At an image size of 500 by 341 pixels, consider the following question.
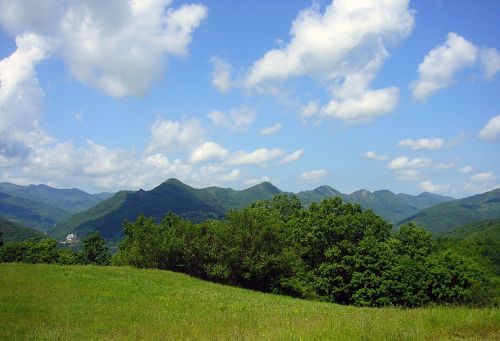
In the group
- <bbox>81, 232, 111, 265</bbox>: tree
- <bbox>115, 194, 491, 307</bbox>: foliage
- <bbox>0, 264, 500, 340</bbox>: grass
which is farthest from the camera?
<bbox>81, 232, 111, 265</bbox>: tree

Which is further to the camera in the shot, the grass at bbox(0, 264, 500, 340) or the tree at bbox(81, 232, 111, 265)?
the tree at bbox(81, 232, 111, 265)

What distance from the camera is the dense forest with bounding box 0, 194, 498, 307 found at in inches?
2121

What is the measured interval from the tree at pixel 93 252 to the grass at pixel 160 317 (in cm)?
6044

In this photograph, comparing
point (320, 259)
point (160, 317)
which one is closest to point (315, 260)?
point (320, 259)

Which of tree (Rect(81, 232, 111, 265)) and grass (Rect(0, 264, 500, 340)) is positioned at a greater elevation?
grass (Rect(0, 264, 500, 340))

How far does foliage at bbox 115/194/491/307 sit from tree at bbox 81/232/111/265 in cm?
2964

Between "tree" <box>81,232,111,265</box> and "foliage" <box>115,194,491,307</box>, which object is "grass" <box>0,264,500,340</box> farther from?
"tree" <box>81,232,111,265</box>

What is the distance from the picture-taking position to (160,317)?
754 inches

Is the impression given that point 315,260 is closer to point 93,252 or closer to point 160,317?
point 160,317

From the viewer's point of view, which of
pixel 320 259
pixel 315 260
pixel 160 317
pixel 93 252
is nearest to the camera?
pixel 160 317

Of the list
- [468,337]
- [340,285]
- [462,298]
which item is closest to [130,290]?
[468,337]

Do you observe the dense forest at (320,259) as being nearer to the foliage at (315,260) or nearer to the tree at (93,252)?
the foliage at (315,260)

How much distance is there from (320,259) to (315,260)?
89 cm

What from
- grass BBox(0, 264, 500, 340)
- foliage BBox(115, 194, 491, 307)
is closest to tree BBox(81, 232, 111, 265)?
foliage BBox(115, 194, 491, 307)
